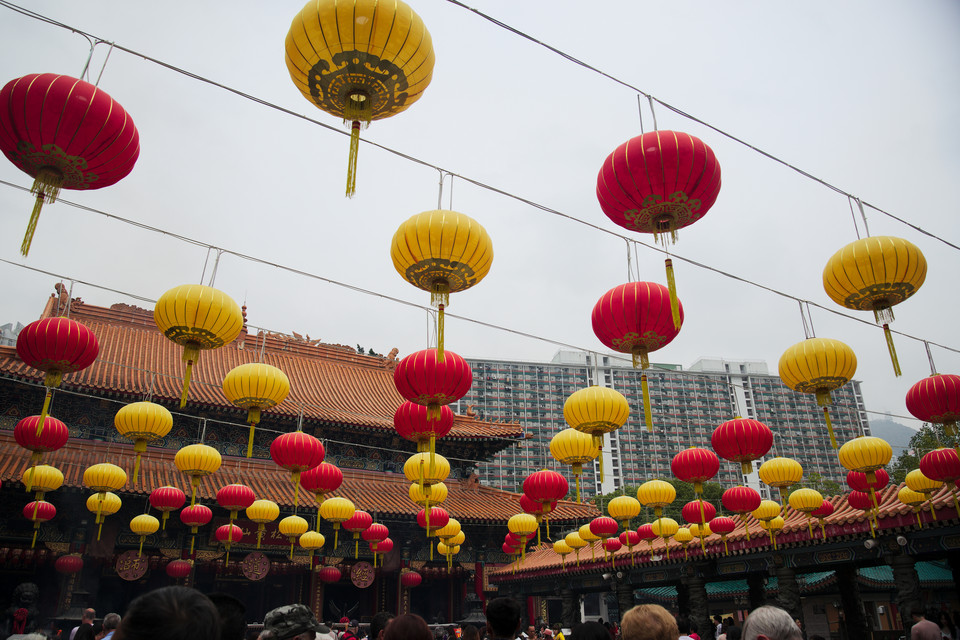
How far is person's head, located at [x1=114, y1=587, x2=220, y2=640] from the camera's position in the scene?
1337 millimetres

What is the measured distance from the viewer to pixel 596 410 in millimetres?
8359

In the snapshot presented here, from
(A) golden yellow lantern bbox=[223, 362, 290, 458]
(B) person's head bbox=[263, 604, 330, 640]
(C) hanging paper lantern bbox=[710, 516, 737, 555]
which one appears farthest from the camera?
(C) hanging paper lantern bbox=[710, 516, 737, 555]

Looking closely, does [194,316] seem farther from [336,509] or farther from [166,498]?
[166,498]

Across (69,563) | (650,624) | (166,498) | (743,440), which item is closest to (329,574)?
(166,498)

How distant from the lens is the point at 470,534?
18.3 metres

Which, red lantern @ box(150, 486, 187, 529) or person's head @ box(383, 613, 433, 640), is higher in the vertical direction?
red lantern @ box(150, 486, 187, 529)

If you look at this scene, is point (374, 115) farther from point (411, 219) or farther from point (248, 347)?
point (248, 347)

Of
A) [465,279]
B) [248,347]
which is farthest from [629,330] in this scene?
[248,347]

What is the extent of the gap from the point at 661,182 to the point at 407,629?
12.6ft

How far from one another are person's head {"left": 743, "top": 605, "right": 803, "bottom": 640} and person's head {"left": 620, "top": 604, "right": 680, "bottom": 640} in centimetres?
27

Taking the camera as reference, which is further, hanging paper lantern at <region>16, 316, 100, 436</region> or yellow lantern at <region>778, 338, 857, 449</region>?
yellow lantern at <region>778, 338, 857, 449</region>

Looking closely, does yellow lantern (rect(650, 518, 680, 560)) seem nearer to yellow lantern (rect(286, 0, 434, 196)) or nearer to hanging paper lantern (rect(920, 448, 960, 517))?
hanging paper lantern (rect(920, 448, 960, 517))

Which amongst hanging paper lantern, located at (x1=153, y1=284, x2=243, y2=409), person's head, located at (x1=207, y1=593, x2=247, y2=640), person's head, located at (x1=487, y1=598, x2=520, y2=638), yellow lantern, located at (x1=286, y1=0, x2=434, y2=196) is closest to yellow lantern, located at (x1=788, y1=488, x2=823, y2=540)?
person's head, located at (x1=487, y1=598, x2=520, y2=638)

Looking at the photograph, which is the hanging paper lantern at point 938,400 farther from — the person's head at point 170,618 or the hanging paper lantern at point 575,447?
the person's head at point 170,618
